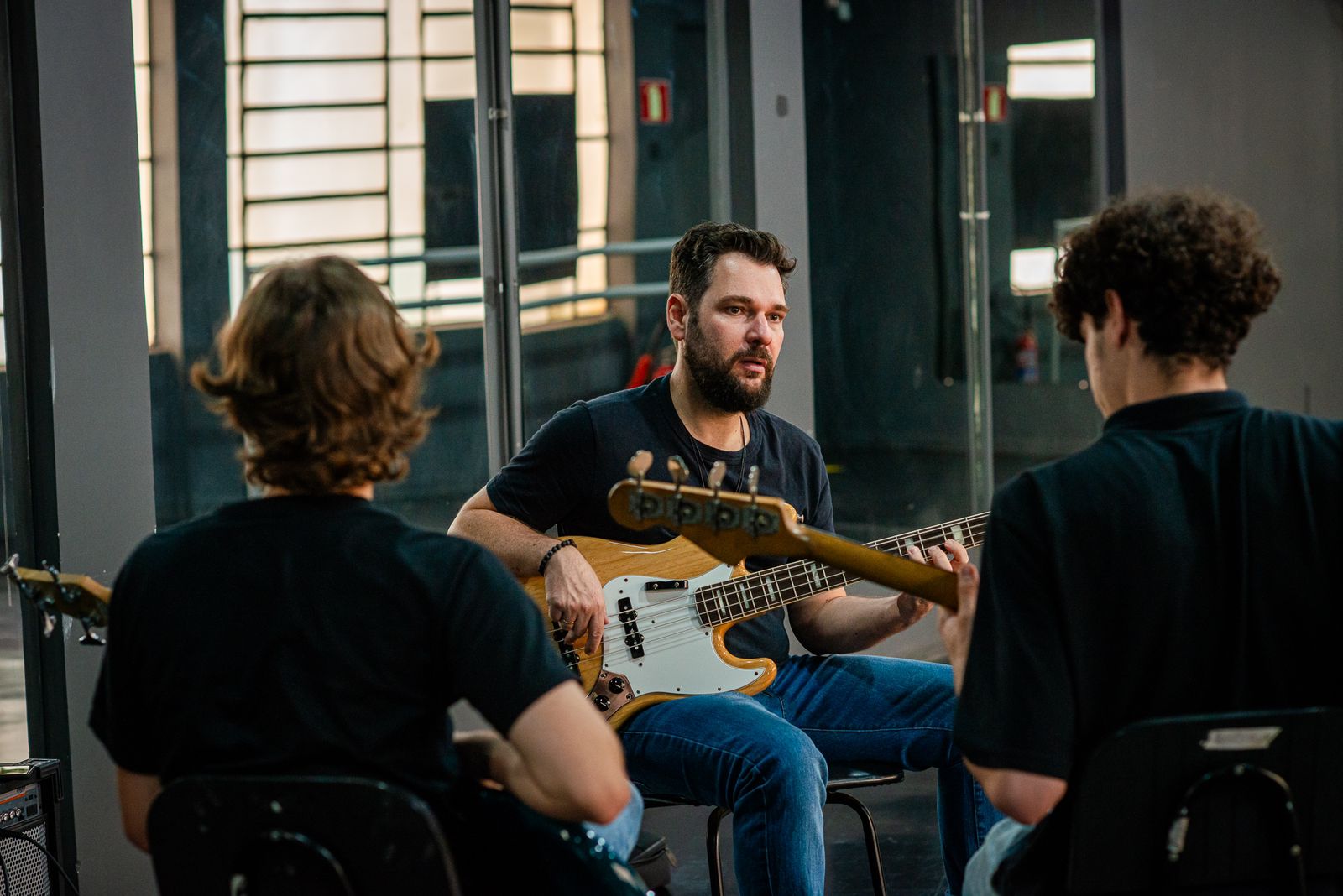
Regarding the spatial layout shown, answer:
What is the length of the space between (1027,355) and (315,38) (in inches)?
178

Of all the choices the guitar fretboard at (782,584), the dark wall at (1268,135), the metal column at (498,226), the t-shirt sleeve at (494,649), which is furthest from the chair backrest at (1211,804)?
the dark wall at (1268,135)

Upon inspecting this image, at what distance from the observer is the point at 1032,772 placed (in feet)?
4.74

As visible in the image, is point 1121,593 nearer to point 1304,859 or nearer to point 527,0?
point 1304,859

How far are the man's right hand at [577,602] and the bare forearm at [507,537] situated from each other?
4.3 inches

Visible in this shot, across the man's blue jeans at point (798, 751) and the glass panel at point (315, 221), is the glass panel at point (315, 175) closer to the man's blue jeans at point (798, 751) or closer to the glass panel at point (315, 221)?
the glass panel at point (315, 221)

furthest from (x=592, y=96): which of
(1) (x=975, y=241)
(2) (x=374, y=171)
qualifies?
(1) (x=975, y=241)

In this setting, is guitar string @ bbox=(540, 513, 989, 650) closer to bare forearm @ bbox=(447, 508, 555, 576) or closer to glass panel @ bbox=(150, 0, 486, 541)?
bare forearm @ bbox=(447, 508, 555, 576)

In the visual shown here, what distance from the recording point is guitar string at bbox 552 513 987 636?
2494 mm

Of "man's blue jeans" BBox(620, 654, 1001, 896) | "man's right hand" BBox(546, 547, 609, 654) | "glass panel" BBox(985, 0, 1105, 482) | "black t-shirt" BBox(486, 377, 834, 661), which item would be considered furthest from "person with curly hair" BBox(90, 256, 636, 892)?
"glass panel" BBox(985, 0, 1105, 482)

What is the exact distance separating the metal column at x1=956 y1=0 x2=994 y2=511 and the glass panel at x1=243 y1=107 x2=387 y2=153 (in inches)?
101

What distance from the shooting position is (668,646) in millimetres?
2475

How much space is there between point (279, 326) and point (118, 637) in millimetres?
382

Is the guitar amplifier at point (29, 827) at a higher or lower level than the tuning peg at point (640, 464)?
lower

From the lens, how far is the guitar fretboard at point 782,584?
2488mm
